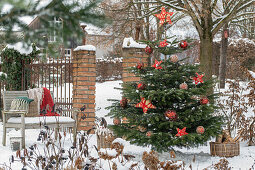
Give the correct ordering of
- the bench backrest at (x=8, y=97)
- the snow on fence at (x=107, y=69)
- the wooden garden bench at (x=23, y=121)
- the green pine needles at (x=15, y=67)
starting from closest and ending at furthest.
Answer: the wooden garden bench at (x=23, y=121) < the bench backrest at (x=8, y=97) < the green pine needles at (x=15, y=67) < the snow on fence at (x=107, y=69)

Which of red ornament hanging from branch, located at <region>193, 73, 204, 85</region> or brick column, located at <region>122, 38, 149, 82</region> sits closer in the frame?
red ornament hanging from branch, located at <region>193, 73, 204, 85</region>

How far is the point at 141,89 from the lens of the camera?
4477 millimetres

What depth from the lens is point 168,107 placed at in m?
4.54

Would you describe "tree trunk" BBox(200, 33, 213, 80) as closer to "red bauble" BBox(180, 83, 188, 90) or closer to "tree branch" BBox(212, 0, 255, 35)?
"tree branch" BBox(212, 0, 255, 35)

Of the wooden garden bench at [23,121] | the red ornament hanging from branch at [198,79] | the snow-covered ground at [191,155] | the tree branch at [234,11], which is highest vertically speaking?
the tree branch at [234,11]

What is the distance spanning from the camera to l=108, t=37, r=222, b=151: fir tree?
421cm

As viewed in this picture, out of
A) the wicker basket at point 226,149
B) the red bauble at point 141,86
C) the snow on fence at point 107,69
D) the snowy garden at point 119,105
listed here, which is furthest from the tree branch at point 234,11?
the snow on fence at point 107,69

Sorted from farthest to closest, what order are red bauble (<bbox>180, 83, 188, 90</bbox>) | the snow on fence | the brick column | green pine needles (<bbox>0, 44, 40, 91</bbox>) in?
the snow on fence, green pine needles (<bbox>0, 44, 40, 91</bbox>), the brick column, red bauble (<bbox>180, 83, 188, 90</bbox>)

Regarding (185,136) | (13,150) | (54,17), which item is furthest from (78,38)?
(13,150)

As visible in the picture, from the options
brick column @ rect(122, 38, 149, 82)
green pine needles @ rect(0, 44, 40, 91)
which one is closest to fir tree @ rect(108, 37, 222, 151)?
brick column @ rect(122, 38, 149, 82)

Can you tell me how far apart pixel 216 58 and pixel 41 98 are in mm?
11907

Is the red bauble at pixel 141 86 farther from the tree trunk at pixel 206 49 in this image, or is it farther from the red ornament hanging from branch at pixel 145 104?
the tree trunk at pixel 206 49

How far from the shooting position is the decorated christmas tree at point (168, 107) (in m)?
4.21

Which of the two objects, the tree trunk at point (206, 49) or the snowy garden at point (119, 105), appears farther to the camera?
the tree trunk at point (206, 49)
